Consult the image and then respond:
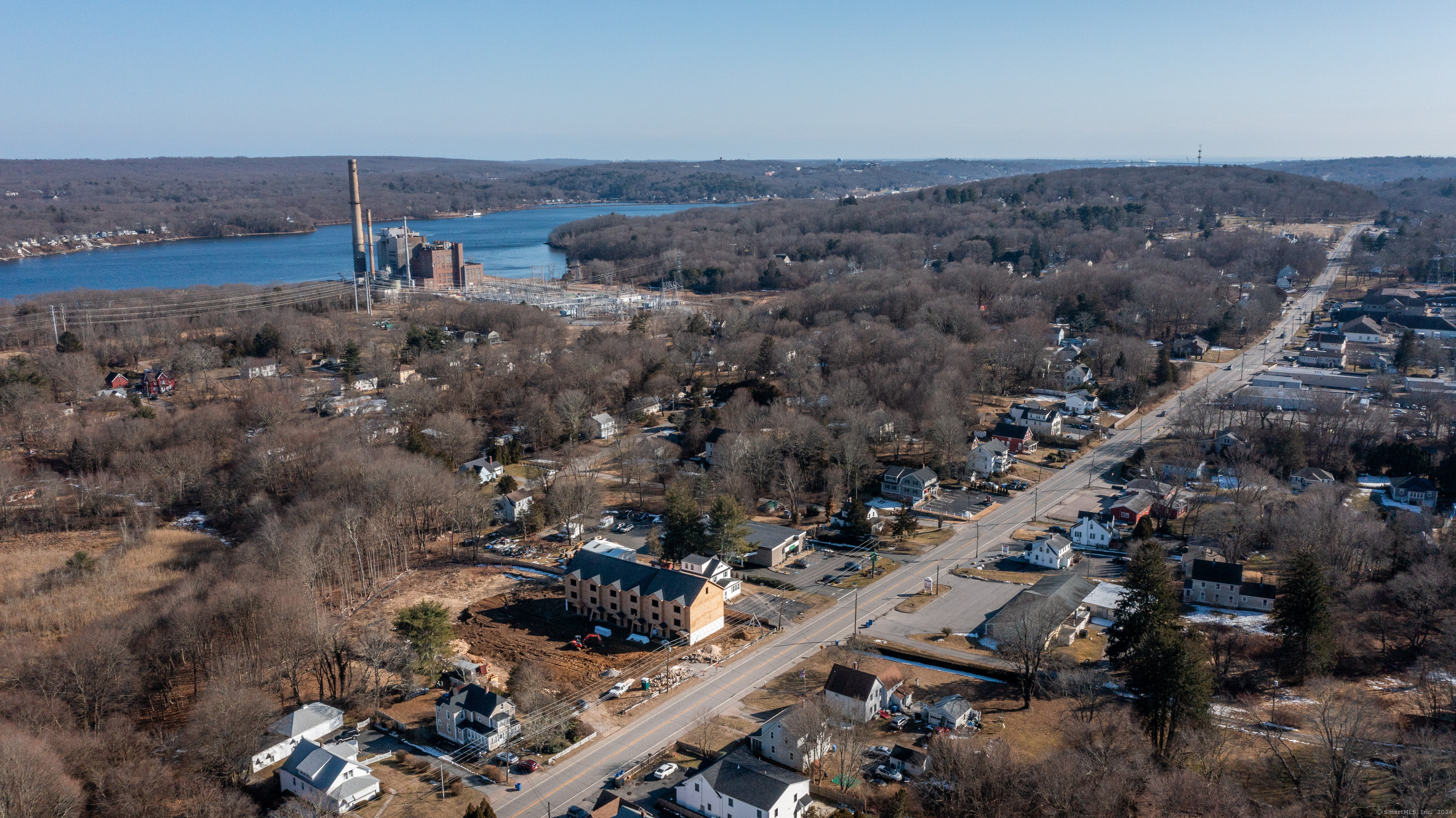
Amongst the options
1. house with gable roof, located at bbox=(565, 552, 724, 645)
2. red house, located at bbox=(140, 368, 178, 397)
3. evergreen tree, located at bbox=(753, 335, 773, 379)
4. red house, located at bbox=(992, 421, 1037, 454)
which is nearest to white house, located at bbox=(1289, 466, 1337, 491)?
red house, located at bbox=(992, 421, 1037, 454)

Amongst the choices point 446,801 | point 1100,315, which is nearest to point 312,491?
point 446,801

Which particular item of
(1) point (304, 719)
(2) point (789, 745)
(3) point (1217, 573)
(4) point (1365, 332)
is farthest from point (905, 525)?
(4) point (1365, 332)

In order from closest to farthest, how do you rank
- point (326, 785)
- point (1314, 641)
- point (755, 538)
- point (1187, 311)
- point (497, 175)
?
point (326, 785) → point (1314, 641) → point (755, 538) → point (1187, 311) → point (497, 175)

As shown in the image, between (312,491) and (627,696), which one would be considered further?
(312,491)

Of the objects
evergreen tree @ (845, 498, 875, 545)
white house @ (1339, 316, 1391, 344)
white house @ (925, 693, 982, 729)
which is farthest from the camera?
white house @ (1339, 316, 1391, 344)

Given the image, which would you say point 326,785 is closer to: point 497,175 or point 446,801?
point 446,801

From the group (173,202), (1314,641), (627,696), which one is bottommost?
(627,696)

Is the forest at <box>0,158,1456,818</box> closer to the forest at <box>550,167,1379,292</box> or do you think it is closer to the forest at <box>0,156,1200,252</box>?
the forest at <box>550,167,1379,292</box>
